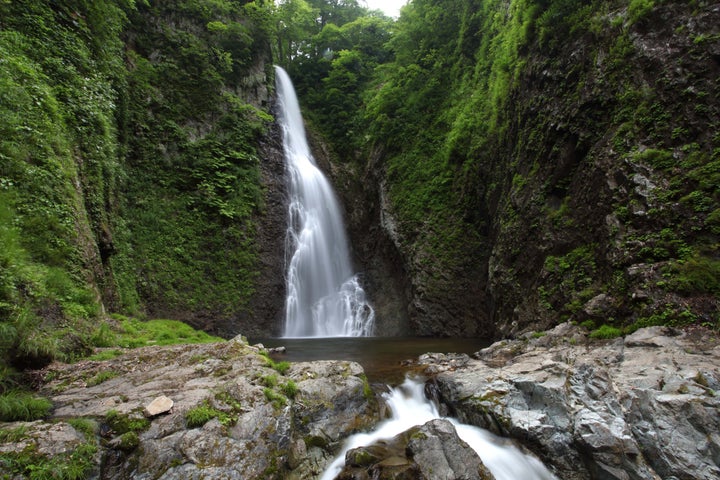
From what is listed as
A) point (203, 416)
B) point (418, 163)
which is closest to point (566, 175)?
point (418, 163)

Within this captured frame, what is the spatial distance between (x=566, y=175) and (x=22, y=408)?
11935mm

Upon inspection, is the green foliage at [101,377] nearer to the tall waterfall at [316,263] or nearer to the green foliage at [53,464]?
the green foliage at [53,464]

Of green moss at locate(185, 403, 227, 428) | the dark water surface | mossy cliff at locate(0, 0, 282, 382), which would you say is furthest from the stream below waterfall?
mossy cliff at locate(0, 0, 282, 382)

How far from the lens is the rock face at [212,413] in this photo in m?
3.86

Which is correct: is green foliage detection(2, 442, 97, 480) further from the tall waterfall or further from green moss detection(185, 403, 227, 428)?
the tall waterfall

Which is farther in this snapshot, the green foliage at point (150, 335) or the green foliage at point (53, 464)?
the green foliage at point (150, 335)

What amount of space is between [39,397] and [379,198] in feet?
53.9

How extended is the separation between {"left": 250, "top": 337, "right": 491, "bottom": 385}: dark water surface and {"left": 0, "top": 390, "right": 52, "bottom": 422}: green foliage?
532 cm

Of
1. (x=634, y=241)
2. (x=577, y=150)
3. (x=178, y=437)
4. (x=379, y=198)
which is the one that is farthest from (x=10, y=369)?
(x=379, y=198)

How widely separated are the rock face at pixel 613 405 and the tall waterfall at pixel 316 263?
420 inches

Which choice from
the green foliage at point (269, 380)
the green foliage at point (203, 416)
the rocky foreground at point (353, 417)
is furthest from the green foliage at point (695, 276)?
the green foliage at point (203, 416)

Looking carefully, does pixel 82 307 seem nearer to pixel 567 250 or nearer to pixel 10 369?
A: pixel 10 369

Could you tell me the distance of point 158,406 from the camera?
4.34 m

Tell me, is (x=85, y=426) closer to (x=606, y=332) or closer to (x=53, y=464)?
(x=53, y=464)
